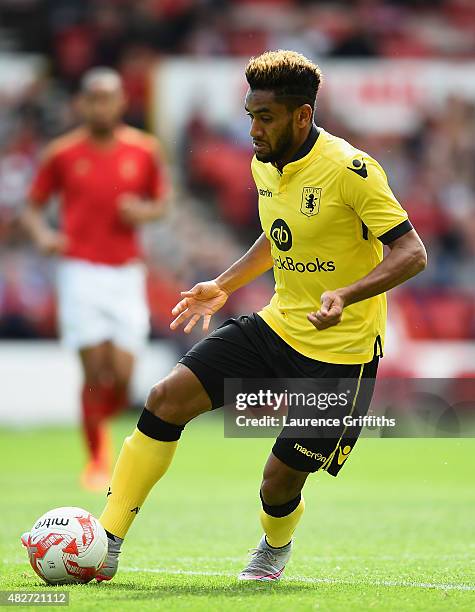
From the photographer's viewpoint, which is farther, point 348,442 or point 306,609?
point 348,442

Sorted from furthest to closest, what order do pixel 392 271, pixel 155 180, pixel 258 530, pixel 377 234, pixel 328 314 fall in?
1. pixel 155 180
2. pixel 258 530
3. pixel 377 234
4. pixel 392 271
5. pixel 328 314

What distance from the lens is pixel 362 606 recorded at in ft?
15.2

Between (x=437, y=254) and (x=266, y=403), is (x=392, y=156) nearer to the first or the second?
(x=437, y=254)

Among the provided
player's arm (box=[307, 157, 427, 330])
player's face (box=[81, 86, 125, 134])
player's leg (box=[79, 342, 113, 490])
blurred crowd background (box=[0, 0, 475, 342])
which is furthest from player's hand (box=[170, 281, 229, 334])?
blurred crowd background (box=[0, 0, 475, 342])

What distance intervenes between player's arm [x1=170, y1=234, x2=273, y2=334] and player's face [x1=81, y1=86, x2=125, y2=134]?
13.6 ft

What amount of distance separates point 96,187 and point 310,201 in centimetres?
491

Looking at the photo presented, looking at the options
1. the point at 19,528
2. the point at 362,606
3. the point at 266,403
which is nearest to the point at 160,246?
the point at 19,528

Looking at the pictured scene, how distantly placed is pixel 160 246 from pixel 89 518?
37.6ft

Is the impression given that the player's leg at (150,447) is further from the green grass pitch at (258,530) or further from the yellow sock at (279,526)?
the yellow sock at (279,526)

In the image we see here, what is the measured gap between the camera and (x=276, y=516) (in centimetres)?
546

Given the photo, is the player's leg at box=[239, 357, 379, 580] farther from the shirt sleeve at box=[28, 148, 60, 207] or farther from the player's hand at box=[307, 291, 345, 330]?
the shirt sleeve at box=[28, 148, 60, 207]

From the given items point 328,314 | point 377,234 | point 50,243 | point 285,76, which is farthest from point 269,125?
point 50,243

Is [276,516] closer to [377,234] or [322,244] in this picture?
[322,244]

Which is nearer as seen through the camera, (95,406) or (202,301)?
(202,301)
